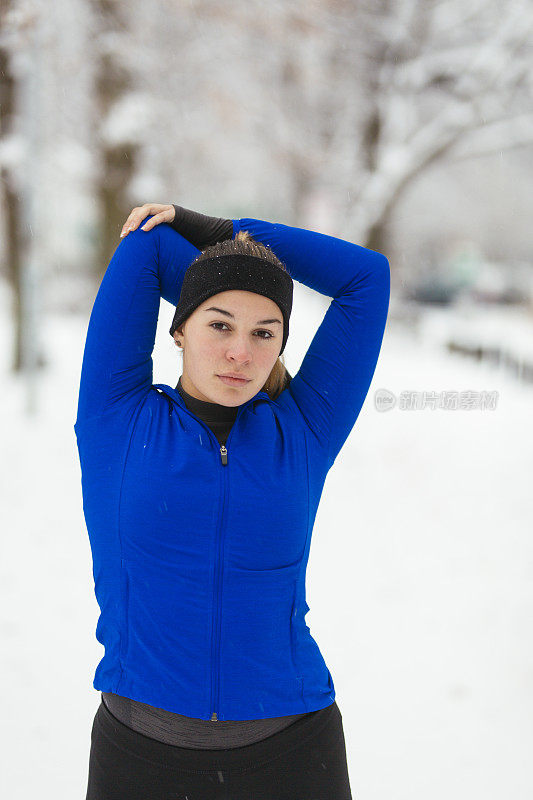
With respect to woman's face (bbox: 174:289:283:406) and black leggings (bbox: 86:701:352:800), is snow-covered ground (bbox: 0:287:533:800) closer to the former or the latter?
black leggings (bbox: 86:701:352:800)

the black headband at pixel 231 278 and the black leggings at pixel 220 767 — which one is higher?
the black headband at pixel 231 278

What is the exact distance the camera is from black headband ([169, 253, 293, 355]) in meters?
1.47

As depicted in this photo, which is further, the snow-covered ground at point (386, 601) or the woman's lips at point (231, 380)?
the snow-covered ground at point (386, 601)

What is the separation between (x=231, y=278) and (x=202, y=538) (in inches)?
19.9

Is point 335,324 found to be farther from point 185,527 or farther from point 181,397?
point 185,527

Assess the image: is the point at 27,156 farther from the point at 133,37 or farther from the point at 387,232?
the point at 387,232

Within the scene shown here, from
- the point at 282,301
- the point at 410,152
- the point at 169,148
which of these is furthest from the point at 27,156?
the point at 282,301

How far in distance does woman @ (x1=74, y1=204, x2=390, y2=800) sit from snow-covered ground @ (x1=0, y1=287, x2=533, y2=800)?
155cm

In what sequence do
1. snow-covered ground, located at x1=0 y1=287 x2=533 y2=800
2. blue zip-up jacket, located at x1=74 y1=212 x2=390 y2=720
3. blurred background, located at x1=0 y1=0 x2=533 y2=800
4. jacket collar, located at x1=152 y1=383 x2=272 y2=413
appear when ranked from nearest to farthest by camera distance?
blue zip-up jacket, located at x1=74 y1=212 x2=390 y2=720
jacket collar, located at x1=152 y1=383 x2=272 y2=413
snow-covered ground, located at x1=0 y1=287 x2=533 y2=800
blurred background, located at x1=0 y1=0 x2=533 y2=800

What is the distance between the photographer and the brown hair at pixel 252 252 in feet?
4.95

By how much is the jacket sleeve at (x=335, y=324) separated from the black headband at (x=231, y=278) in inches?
6.5

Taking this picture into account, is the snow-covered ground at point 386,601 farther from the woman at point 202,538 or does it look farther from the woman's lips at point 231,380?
the woman's lips at point 231,380

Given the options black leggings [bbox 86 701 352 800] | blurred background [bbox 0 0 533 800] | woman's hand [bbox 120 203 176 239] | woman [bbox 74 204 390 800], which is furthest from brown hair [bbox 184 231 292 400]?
blurred background [bbox 0 0 533 800]

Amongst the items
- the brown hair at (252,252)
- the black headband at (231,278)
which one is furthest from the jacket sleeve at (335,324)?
the black headband at (231,278)
